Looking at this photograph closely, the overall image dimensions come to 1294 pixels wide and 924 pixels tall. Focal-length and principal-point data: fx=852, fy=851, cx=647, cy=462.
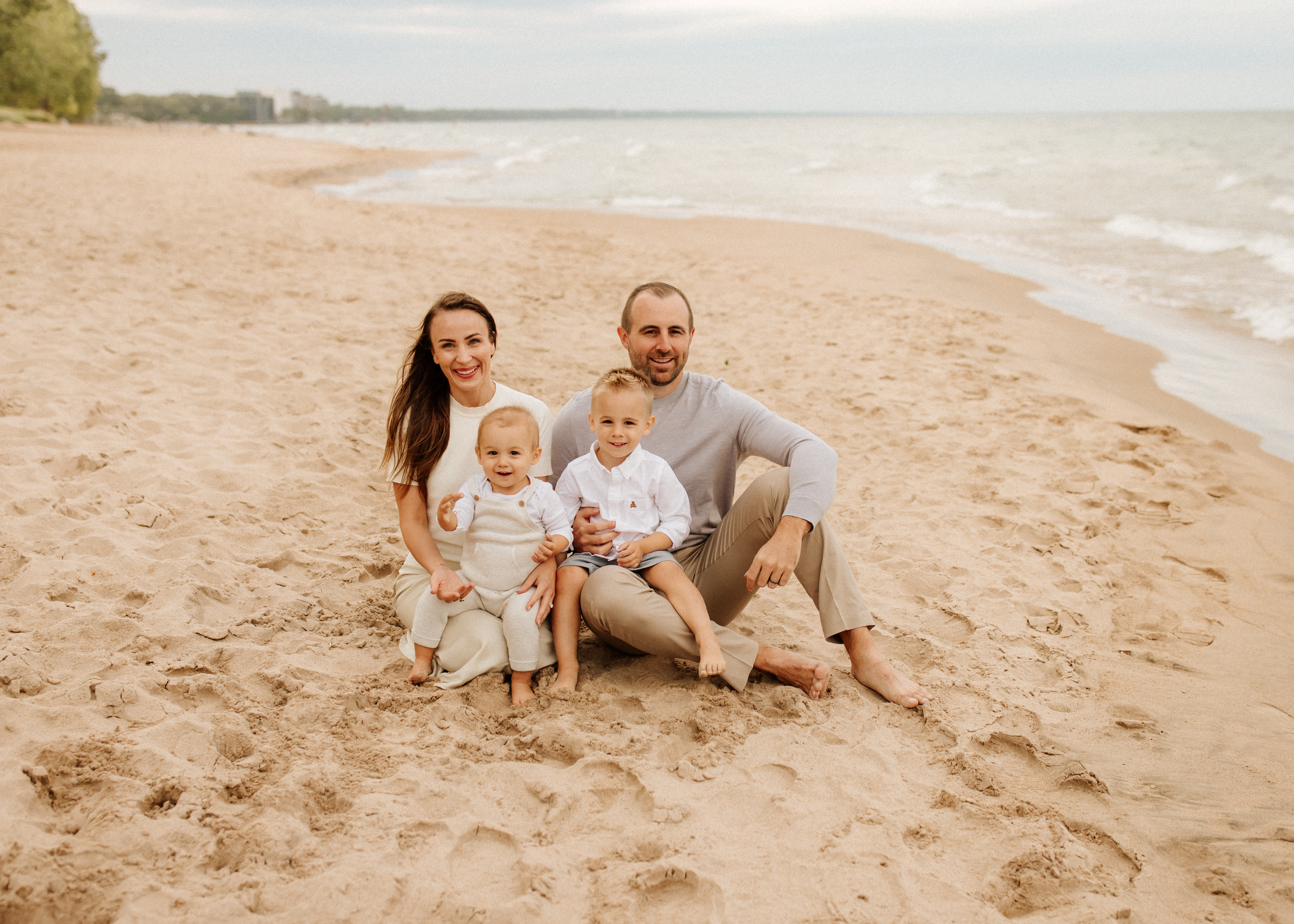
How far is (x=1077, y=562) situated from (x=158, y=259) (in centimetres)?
875

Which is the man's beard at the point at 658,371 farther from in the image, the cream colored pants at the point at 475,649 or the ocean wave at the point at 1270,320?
the ocean wave at the point at 1270,320

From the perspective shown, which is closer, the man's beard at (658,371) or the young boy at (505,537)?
the young boy at (505,537)

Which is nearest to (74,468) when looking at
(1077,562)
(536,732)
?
(536,732)

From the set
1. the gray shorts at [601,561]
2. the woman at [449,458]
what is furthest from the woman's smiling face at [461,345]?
the gray shorts at [601,561]

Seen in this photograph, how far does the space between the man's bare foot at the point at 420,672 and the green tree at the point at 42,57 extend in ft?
188

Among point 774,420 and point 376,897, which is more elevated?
point 774,420

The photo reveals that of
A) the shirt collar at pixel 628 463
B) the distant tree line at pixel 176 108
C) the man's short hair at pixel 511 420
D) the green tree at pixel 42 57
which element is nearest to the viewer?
the man's short hair at pixel 511 420

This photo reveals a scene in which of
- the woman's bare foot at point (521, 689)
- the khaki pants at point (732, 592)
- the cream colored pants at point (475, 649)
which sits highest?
the khaki pants at point (732, 592)

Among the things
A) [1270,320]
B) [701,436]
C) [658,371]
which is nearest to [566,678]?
[701,436]

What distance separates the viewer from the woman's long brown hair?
3102mm

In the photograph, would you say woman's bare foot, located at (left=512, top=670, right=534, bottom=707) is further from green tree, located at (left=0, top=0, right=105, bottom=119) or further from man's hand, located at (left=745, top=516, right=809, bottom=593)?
green tree, located at (left=0, top=0, right=105, bottom=119)

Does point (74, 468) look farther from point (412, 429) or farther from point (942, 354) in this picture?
point (942, 354)

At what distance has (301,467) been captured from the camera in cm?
475

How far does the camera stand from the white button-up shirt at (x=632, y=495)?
3066 millimetres
